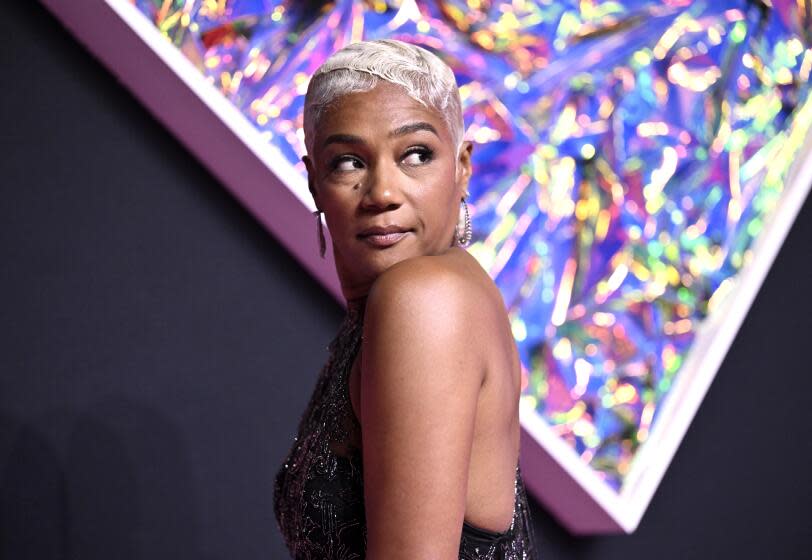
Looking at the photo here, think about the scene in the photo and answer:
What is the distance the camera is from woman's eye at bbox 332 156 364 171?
1044 mm

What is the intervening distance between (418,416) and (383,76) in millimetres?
387

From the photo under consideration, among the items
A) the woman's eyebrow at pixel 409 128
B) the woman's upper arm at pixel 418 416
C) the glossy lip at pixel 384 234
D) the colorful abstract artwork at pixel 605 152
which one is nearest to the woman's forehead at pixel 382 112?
the woman's eyebrow at pixel 409 128

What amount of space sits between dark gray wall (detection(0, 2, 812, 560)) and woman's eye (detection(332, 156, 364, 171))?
1.15 meters

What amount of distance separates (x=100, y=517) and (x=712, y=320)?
56.9 inches

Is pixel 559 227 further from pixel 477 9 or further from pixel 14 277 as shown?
pixel 14 277

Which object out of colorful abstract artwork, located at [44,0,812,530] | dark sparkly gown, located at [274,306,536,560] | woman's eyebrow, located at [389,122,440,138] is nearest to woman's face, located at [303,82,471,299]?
woman's eyebrow, located at [389,122,440,138]

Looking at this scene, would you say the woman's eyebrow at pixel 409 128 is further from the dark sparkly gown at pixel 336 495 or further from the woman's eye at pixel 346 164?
the dark sparkly gown at pixel 336 495

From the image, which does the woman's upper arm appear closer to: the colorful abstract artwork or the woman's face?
the woman's face

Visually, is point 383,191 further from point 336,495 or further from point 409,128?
point 336,495

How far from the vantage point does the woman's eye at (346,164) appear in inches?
41.1

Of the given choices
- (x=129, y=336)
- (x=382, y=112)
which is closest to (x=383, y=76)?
(x=382, y=112)

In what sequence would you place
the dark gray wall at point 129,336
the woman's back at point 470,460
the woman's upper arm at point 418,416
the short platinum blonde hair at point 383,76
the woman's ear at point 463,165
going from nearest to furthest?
the woman's upper arm at point 418,416 < the woman's back at point 470,460 < the short platinum blonde hair at point 383,76 < the woman's ear at point 463,165 < the dark gray wall at point 129,336

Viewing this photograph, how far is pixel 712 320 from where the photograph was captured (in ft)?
7.29

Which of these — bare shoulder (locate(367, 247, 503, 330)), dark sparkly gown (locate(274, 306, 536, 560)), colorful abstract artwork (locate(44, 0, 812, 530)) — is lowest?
colorful abstract artwork (locate(44, 0, 812, 530))
